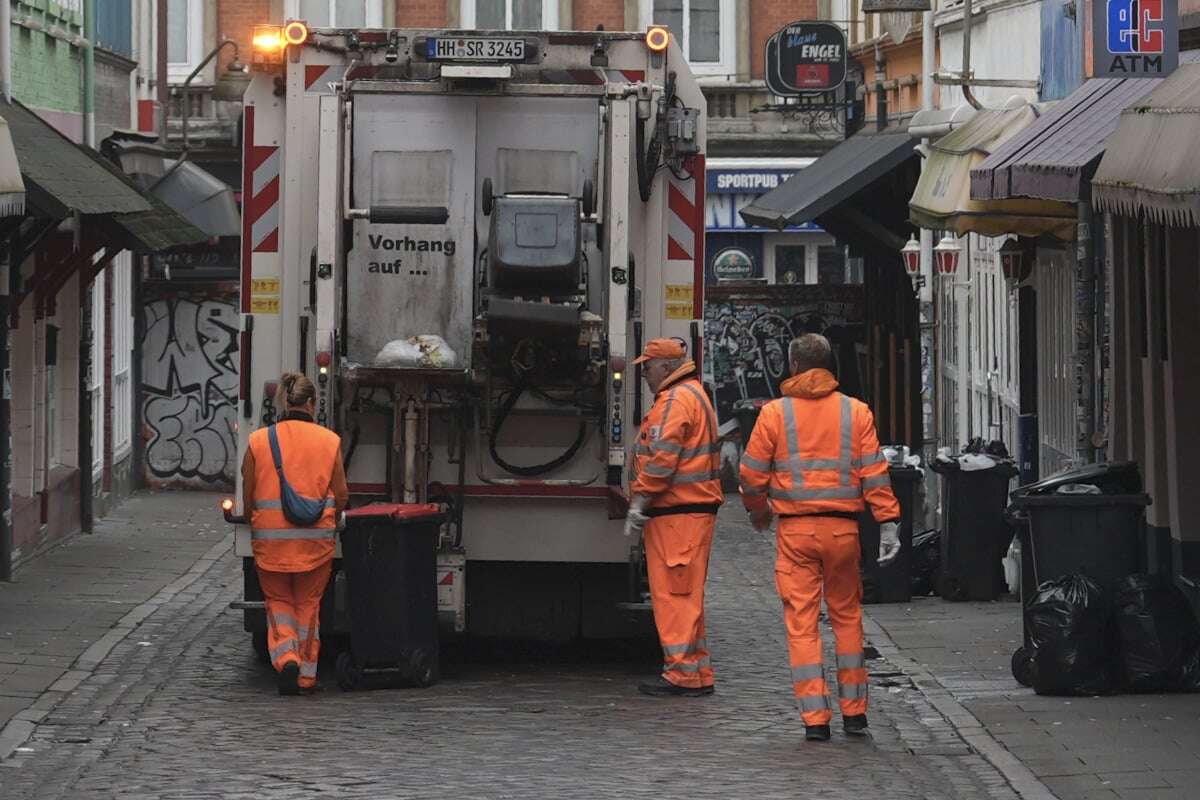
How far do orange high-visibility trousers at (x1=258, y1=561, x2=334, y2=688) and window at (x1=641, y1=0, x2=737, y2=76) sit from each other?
24.6 metres

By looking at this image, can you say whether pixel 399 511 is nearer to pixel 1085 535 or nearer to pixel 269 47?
pixel 269 47

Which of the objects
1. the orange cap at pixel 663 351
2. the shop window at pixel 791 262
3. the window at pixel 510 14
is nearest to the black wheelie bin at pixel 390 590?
the orange cap at pixel 663 351

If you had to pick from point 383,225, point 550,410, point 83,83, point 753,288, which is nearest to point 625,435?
point 550,410

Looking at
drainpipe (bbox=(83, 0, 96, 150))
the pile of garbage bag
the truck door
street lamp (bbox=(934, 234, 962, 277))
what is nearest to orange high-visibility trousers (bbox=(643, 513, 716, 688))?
the truck door

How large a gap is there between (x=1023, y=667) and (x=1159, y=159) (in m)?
2.51

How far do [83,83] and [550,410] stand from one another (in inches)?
399

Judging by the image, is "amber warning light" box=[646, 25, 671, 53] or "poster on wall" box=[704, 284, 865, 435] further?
"poster on wall" box=[704, 284, 865, 435]

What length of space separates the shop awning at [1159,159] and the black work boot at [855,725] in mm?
2324

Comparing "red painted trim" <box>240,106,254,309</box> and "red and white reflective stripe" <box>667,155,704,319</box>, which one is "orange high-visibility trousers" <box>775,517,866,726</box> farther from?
"red painted trim" <box>240,106,254,309</box>

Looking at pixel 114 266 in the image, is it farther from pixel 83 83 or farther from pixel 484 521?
pixel 484 521

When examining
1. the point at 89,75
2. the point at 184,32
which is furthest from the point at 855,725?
the point at 184,32

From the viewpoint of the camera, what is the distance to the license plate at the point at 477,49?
12.0 metres

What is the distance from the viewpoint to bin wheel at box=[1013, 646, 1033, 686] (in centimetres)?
1178

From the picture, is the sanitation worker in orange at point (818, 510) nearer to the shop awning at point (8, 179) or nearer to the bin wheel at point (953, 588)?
the shop awning at point (8, 179)
